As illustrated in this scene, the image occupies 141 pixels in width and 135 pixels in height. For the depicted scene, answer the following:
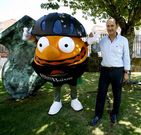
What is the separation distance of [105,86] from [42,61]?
1313 mm

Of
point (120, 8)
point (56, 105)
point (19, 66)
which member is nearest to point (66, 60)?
point (56, 105)

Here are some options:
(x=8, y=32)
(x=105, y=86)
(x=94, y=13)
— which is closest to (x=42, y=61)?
(x=105, y=86)

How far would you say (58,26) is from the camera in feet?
19.2

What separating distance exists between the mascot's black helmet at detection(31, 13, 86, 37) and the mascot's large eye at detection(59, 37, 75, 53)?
4.2 inches

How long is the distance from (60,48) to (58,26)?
1.43 ft

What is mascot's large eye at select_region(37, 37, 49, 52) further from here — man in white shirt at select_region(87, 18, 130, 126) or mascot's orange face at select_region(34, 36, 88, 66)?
man in white shirt at select_region(87, 18, 130, 126)

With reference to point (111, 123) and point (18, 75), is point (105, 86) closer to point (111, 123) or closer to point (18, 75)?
point (111, 123)

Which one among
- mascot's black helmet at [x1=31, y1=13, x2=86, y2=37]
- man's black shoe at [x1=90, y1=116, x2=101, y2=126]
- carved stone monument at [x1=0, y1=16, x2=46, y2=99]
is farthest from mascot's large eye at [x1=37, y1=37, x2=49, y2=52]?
carved stone monument at [x1=0, y1=16, x2=46, y2=99]

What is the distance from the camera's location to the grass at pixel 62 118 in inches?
239

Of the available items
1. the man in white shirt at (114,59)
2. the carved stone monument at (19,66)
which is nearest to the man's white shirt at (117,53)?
the man in white shirt at (114,59)

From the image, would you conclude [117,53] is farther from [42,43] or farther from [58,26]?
[42,43]

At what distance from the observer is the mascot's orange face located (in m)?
5.73

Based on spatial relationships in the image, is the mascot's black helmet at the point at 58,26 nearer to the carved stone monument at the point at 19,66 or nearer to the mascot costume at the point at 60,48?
the mascot costume at the point at 60,48

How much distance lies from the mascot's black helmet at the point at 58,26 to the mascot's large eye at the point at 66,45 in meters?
0.11
